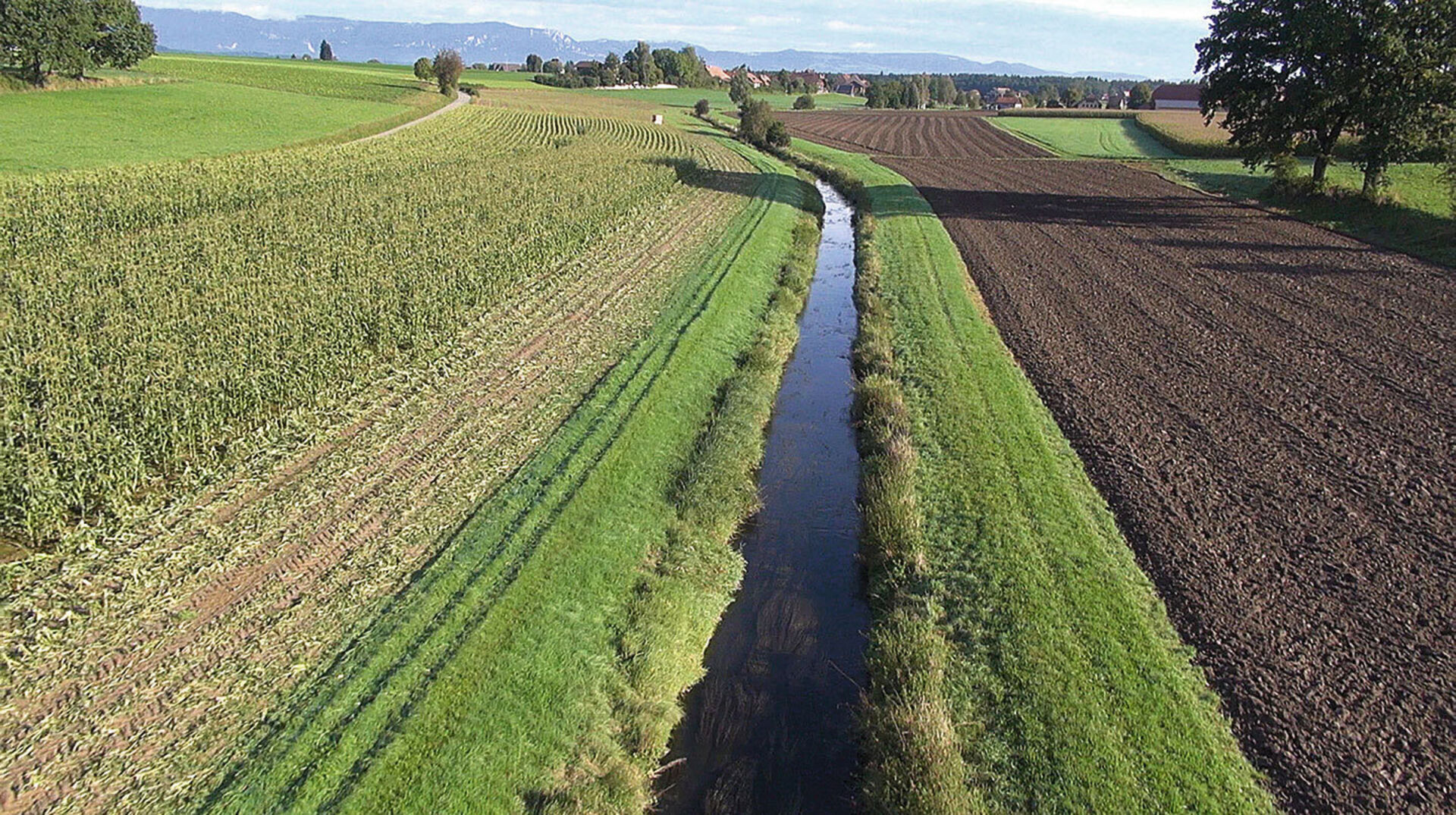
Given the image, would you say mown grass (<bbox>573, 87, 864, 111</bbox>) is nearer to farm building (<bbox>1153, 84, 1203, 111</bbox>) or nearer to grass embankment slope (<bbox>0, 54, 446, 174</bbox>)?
grass embankment slope (<bbox>0, 54, 446, 174</bbox>)

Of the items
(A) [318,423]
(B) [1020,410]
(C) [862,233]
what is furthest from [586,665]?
(C) [862,233]

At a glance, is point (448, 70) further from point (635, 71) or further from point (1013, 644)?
point (1013, 644)

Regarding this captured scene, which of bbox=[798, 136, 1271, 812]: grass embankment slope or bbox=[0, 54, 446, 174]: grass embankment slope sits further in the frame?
bbox=[0, 54, 446, 174]: grass embankment slope

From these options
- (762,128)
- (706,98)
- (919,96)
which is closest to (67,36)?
(762,128)

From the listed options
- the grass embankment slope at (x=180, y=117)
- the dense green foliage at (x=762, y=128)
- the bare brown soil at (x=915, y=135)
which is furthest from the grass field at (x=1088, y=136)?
the grass embankment slope at (x=180, y=117)

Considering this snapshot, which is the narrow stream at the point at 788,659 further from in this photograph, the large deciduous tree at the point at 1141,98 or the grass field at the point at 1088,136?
the large deciduous tree at the point at 1141,98

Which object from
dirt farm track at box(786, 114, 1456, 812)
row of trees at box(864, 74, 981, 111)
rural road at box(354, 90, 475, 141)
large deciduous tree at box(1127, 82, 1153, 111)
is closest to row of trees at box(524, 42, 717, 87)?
row of trees at box(864, 74, 981, 111)
